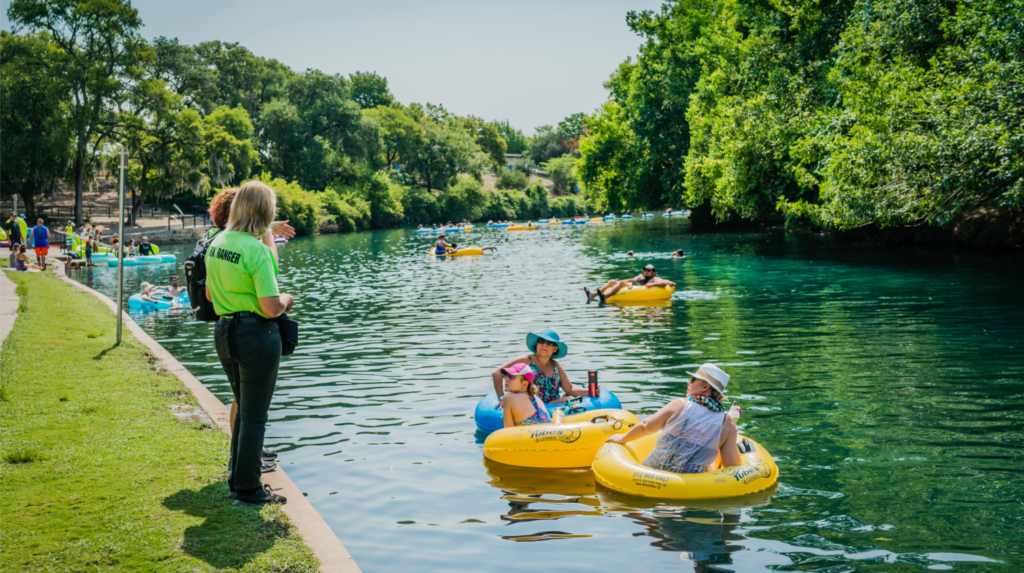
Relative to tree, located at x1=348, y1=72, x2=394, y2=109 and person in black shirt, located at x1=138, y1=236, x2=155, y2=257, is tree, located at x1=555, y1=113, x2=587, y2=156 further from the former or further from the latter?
person in black shirt, located at x1=138, y1=236, x2=155, y2=257

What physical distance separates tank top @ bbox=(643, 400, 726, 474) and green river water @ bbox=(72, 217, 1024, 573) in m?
0.37

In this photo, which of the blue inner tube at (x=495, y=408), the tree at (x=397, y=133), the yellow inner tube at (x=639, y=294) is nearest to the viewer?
the blue inner tube at (x=495, y=408)

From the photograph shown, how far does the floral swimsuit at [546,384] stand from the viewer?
8.80 metres

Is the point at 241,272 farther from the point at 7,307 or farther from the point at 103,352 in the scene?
the point at 7,307

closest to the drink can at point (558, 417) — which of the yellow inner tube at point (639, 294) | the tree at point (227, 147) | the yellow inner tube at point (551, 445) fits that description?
the yellow inner tube at point (551, 445)

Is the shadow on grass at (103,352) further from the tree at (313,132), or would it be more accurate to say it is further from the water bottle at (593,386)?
the tree at (313,132)

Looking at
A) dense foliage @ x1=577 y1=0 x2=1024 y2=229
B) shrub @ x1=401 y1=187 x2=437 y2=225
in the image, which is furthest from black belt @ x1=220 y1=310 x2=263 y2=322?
shrub @ x1=401 y1=187 x2=437 y2=225

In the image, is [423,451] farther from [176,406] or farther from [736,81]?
[736,81]

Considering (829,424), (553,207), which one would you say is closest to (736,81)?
(829,424)

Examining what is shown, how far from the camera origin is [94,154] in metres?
52.2

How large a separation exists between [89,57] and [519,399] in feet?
180

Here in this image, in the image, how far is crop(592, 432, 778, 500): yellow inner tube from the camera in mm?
6355

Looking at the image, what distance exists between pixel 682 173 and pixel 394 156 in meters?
54.0

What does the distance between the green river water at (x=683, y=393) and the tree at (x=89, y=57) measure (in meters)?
38.1
